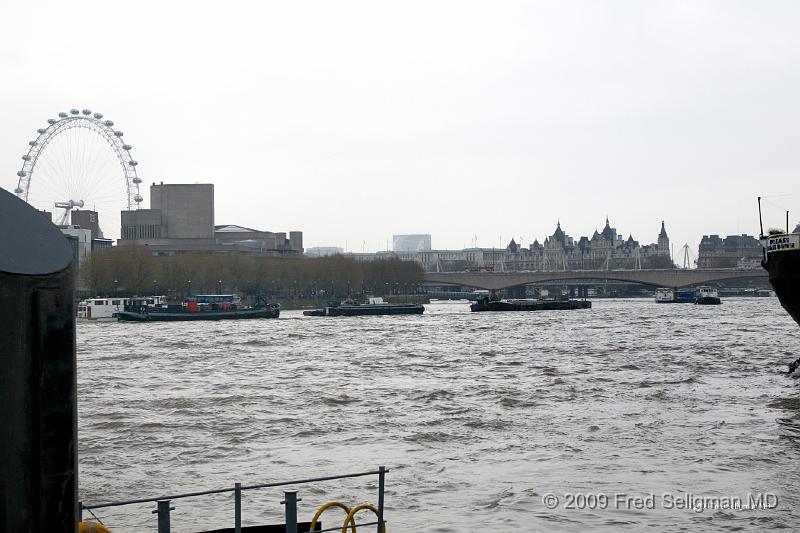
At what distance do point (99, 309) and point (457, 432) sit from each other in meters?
93.0

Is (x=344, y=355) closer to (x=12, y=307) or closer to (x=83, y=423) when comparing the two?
(x=83, y=423)

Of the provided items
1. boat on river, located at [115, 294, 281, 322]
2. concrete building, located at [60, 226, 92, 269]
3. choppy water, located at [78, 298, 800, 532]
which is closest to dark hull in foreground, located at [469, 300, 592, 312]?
boat on river, located at [115, 294, 281, 322]

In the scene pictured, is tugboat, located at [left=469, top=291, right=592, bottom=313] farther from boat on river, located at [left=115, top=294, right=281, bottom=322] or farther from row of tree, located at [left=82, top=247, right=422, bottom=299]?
boat on river, located at [left=115, top=294, right=281, bottom=322]

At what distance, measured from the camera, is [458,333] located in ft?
285

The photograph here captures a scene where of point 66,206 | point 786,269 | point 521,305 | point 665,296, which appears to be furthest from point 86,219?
point 786,269

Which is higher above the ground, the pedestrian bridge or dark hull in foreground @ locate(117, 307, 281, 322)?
the pedestrian bridge

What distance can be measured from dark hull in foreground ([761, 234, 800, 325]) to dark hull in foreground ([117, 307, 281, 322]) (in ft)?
250

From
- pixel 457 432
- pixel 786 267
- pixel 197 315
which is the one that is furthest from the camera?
pixel 197 315

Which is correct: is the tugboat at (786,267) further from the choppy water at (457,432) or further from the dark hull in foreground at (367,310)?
the dark hull in foreground at (367,310)

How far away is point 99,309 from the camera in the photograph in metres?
114

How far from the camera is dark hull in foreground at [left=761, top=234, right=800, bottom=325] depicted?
45156mm

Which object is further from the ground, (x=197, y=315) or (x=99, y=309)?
(x=99, y=309)

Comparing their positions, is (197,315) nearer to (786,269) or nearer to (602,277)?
(602,277)
